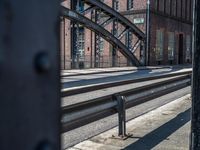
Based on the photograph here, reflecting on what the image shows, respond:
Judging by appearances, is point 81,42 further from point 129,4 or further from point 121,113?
point 121,113

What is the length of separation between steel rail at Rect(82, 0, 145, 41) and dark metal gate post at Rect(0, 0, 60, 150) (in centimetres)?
→ 3039

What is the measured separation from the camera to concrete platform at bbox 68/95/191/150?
567cm

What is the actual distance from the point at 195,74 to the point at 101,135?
2.74 metres

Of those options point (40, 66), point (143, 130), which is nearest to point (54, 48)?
point (40, 66)

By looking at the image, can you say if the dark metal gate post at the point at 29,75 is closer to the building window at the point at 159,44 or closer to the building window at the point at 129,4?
the building window at the point at 129,4

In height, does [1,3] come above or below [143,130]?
above

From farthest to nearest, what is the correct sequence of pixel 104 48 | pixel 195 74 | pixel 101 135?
pixel 104 48, pixel 101 135, pixel 195 74

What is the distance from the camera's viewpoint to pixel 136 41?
41.6 m

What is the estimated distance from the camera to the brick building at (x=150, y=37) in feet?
134

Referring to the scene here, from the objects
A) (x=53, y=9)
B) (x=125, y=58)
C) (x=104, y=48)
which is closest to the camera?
(x=53, y=9)

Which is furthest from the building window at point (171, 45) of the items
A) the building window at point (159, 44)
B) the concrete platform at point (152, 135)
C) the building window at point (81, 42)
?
the concrete platform at point (152, 135)

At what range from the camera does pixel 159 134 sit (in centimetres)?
652

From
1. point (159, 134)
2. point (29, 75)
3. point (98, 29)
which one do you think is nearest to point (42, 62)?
point (29, 75)

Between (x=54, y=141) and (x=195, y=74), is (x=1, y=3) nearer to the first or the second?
(x=54, y=141)
